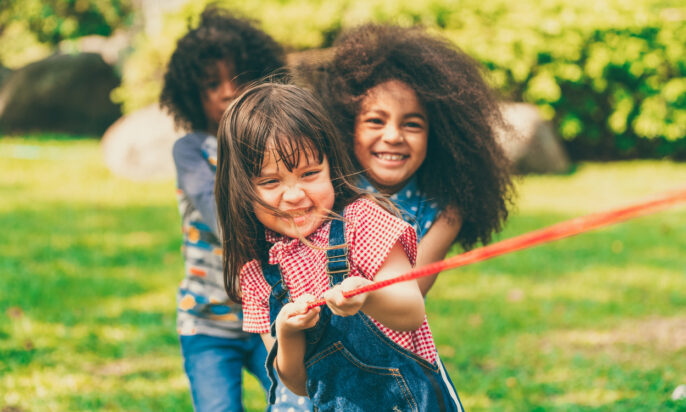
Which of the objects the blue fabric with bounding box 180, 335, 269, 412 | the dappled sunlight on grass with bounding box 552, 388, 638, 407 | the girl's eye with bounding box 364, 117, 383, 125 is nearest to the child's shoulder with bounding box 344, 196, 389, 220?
the girl's eye with bounding box 364, 117, 383, 125

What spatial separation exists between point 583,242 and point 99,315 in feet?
12.7

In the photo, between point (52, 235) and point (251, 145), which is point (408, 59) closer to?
point (251, 145)

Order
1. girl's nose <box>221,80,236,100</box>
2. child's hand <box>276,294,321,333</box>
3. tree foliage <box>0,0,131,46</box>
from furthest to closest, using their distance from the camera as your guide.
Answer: tree foliage <box>0,0,131,46</box>, girl's nose <box>221,80,236,100</box>, child's hand <box>276,294,321,333</box>

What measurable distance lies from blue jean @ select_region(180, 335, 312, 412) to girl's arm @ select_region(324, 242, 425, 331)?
100 centimetres

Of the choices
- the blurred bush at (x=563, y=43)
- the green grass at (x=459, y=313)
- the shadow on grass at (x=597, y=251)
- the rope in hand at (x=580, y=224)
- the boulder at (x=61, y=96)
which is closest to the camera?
the rope in hand at (x=580, y=224)

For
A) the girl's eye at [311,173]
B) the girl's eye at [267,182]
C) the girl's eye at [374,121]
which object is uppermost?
the girl's eye at [374,121]

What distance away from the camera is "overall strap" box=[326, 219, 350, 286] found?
5.27 feet

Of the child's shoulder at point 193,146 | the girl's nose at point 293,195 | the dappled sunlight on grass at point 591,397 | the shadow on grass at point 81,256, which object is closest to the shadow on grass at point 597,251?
the dappled sunlight on grass at point 591,397

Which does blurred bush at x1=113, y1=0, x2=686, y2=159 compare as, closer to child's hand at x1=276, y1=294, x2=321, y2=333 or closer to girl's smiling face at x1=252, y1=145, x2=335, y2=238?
girl's smiling face at x1=252, y1=145, x2=335, y2=238

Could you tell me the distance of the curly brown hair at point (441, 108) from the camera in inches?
85.4

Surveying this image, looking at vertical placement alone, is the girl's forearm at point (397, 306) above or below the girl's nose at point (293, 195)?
below

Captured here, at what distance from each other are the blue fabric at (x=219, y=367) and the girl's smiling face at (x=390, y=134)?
80 centimetres

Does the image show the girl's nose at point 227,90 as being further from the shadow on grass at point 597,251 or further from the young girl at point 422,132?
the shadow on grass at point 597,251

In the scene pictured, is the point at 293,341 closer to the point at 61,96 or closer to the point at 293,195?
the point at 293,195
